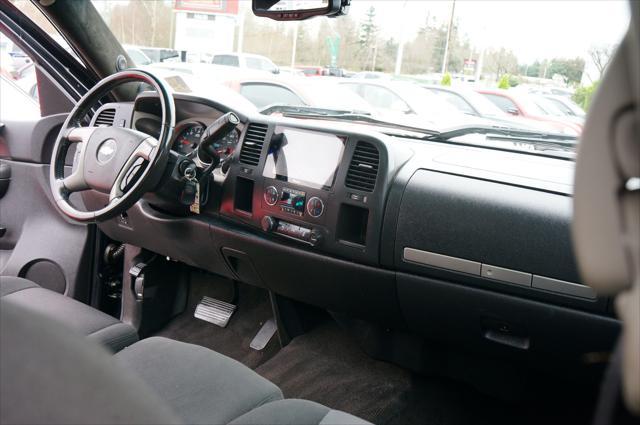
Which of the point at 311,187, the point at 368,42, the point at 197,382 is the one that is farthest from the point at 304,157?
the point at 368,42

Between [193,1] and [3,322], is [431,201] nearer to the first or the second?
[3,322]

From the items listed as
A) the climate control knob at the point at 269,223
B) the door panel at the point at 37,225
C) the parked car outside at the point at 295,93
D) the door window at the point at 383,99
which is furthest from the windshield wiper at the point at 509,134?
the door panel at the point at 37,225

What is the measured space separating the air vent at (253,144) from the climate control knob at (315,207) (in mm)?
307

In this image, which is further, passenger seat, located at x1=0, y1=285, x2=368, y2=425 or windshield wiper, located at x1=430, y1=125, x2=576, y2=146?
windshield wiper, located at x1=430, y1=125, x2=576, y2=146

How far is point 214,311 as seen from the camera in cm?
312

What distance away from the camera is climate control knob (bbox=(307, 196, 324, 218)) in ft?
7.22

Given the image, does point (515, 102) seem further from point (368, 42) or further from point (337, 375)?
point (368, 42)

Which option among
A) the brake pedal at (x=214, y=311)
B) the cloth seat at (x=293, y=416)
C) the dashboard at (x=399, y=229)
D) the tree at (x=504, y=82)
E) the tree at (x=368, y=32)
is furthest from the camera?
the tree at (x=368, y=32)

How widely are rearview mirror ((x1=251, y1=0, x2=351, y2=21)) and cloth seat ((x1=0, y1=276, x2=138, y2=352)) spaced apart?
124 centimetres

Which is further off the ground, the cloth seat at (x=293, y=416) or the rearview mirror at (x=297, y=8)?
the rearview mirror at (x=297, y=8)

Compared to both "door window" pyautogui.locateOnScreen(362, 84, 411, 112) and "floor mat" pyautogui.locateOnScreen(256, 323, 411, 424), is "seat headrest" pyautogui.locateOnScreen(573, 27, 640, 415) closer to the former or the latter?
"floor mat" pyautogui.locateOnScreen(256, 323, 411, 424)

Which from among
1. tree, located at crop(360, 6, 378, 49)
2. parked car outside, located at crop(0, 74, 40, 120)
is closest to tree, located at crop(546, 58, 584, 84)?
parked car outside, located at crop(0, 74, 40, 120)

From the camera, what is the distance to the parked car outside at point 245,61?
14609mm

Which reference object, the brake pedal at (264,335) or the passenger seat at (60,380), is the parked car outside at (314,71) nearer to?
the brake pedal at (264,335)
